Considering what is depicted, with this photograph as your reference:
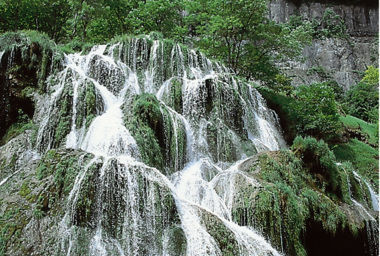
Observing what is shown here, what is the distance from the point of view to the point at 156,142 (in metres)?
9.62

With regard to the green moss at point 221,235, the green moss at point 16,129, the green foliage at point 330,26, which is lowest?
the green moss at point 221,235

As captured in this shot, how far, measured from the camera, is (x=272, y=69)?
64.6 ft

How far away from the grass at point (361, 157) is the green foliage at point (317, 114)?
1.20 m

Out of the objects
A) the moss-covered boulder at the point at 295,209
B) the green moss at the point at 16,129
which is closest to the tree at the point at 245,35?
the moss-covered boulder at the point at 295,209

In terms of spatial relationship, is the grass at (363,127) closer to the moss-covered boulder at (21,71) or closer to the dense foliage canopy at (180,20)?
the dense foliage canopy at (180,20)

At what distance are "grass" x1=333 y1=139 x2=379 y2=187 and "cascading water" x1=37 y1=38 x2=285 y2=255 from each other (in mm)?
4396

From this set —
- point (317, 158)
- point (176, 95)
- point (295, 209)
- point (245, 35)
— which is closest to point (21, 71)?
point (176, 95)

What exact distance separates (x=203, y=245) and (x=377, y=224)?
5618 millimetres

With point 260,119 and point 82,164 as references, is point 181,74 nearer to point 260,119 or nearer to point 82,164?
point 260,119

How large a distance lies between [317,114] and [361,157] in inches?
149

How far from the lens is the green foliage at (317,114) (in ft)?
50.5

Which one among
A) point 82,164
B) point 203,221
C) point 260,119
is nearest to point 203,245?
point 203,221

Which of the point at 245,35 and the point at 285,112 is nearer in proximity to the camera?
the point at 285,112

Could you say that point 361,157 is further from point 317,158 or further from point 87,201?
point 87,201
